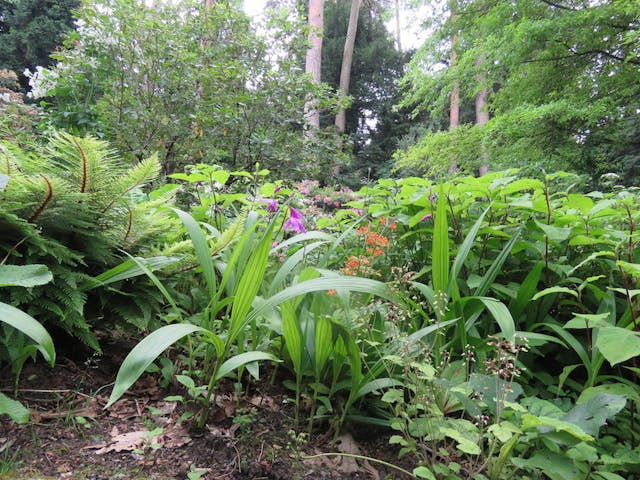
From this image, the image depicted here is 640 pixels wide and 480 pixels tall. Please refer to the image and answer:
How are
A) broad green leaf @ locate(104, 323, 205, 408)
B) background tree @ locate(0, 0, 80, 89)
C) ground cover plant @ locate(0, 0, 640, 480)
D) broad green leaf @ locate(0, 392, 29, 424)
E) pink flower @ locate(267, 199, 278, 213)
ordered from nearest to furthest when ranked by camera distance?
broad green leaf @ locate(104, 323, 205, 408) < broad green leaf @ locate(0, 392, 29, 424) < ground cover plant @ locate(0, 0, 640, 480) < pink flower @ locate(267, 199, 278, 213) < background tree @ locate(0, 0, 80, 89)

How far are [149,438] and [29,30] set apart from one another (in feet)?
59.8

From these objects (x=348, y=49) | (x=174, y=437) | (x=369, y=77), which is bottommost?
(x=174, y=437)

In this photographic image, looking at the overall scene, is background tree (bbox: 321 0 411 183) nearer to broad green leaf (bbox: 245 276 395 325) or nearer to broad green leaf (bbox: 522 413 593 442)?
broad green leaf (bbox: 245 276 395 325)

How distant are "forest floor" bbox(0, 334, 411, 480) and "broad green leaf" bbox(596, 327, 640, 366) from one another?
0.61 m

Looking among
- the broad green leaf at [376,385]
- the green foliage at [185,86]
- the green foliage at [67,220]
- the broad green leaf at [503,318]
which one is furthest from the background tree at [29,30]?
the broad green leaf at [503,318]

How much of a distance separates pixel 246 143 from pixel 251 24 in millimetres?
1748

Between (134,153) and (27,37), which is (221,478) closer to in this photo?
(134,153)

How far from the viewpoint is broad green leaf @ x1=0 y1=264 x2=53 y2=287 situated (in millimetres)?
761

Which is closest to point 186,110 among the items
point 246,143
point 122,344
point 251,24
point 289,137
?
point 246,143

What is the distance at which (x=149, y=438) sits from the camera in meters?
0.93

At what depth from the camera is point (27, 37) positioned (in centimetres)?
1320

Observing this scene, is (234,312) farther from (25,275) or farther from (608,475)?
(608,475)

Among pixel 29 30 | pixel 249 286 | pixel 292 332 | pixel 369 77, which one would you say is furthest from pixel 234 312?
pixel 29 30

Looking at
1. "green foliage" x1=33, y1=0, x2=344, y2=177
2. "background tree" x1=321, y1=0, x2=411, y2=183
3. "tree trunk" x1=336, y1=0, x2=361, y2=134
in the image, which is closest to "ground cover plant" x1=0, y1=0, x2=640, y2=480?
"green foliage" x1=33, y1=0, x2=344, y2=177
